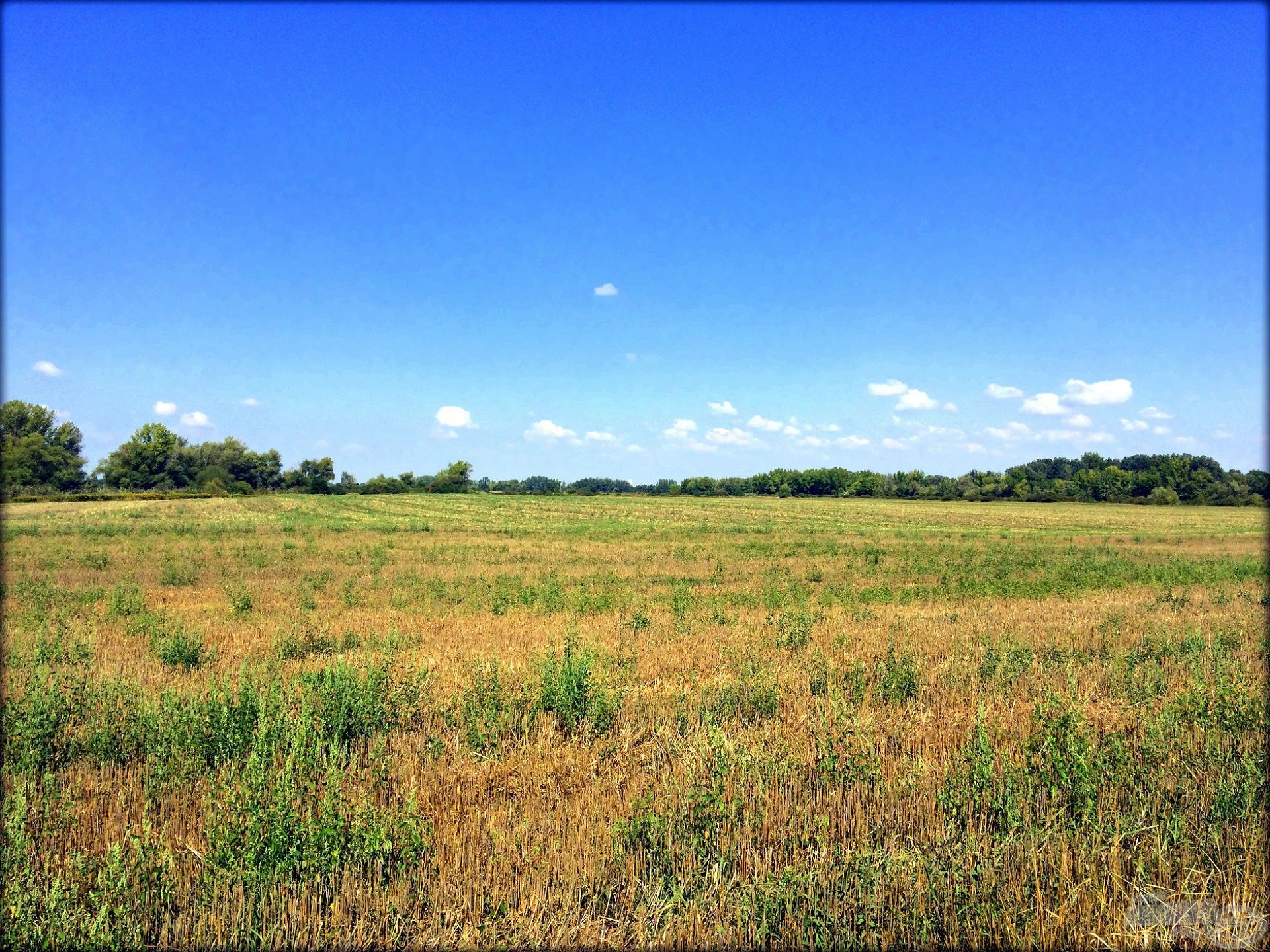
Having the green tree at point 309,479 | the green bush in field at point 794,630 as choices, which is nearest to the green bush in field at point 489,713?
the green bush in field at point 794,630

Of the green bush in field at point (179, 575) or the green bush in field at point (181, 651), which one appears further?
the green bush in field at point (179, 575)

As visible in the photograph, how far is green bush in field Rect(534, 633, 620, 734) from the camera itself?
718 cm

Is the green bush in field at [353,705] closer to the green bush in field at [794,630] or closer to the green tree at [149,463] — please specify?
the green bush in field at [794,630]

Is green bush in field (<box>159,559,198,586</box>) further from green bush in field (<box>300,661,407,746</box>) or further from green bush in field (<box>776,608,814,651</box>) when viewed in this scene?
green bush in field (<box>776,608,814,651</box>)

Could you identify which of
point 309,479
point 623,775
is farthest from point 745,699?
point 309,479

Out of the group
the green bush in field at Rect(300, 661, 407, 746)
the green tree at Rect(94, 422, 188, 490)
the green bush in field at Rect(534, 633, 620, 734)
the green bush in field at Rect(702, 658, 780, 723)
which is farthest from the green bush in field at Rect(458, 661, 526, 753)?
the green tree at Rect(94, 422, 188, 490)

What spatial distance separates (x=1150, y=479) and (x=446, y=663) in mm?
143682

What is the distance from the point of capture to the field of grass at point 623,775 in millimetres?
4008

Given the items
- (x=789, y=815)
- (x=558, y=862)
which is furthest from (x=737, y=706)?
(x=558, y=862)

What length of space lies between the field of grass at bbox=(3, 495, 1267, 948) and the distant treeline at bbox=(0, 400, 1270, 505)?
55.7m

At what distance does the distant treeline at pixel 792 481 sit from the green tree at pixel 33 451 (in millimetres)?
44004

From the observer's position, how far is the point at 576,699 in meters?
7.51

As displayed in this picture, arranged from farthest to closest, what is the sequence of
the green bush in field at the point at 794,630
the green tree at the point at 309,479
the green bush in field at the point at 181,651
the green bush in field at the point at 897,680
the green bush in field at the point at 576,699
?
1. the green tree at the point at 309,479
2. the green bush in field at the point at 794,630
3. the green bush in field at the point at 181,651
4. the green bush in field at the point at 897,680
5. the green bush in field at the point at 576,699

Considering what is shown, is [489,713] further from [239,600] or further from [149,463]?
[149,463]
